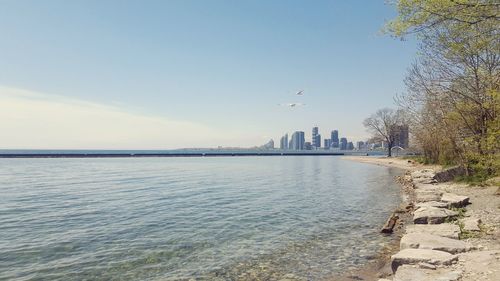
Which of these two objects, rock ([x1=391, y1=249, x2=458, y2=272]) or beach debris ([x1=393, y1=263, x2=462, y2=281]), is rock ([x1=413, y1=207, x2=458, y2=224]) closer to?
rock ([x1=391, y1=249, x2=458, y2=272])

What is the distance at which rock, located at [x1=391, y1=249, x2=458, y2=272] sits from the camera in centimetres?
882

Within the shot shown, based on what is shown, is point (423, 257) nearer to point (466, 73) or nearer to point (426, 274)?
point (426, 274)

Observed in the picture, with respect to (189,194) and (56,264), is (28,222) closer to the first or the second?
(56,264)

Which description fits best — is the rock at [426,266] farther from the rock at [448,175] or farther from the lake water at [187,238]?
the rock at [448,175]

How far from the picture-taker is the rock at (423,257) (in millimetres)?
8822

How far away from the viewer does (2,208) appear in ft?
75.3

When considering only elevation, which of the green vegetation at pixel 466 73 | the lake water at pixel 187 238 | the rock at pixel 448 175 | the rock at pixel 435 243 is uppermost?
the green vegetation at pixel 466 73

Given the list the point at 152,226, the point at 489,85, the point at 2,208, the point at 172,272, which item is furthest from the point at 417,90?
the point at 2,208

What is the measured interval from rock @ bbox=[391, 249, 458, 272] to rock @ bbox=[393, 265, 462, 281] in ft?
1.35

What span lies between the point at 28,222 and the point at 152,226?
6899 mm

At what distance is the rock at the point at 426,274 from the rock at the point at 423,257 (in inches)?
16.2

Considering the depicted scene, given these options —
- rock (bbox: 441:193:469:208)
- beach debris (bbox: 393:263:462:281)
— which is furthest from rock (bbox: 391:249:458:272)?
rock (bbox: 441:193:469:208)

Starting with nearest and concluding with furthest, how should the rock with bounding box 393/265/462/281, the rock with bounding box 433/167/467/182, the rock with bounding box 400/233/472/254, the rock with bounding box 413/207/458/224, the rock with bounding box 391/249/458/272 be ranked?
the rock with bounding box 393/265/462/281 < the rock with bounding box 391/249/458/272 < the rock with bounding box 400/233/472/254 < the rock with bounding box 413/207/458/224 < the rock with bounding box 433/167/467/182

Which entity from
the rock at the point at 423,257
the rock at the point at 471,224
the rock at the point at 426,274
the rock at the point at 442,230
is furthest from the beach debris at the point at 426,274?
the rock at the point at 471,224
